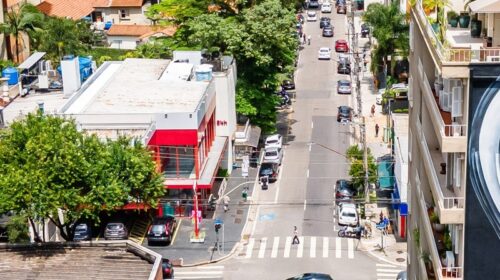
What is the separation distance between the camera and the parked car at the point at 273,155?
320ft

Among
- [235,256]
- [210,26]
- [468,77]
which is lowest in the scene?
[235,256]

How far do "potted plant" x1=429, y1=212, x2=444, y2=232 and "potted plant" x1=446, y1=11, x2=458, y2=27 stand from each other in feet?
24.9

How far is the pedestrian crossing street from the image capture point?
78.0 m

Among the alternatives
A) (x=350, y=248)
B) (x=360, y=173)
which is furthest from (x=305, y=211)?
(x=350, y=248)

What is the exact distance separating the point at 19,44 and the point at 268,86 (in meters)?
34.7

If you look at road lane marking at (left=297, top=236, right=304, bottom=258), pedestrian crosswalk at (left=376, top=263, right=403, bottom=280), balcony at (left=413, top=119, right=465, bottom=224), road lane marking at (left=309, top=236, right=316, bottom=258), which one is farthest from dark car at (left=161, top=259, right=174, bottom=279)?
balcony at (left=413, top=119, right=465, bottom=224)

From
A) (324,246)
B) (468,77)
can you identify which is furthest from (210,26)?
(468,77)

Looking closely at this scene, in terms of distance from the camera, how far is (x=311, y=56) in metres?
142

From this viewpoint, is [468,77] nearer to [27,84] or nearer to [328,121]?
[27,84]

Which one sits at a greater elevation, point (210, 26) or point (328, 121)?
point (210, 26)

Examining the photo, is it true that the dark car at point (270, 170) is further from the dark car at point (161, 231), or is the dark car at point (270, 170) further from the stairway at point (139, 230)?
the dark car at point (161, 231)

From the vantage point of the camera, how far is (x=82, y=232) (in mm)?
78312

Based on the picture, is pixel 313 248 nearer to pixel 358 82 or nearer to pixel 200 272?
pixel 200 272

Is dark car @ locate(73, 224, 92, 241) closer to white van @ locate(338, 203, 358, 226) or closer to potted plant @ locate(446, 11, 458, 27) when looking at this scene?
white van @ locate(338, 203, 358, 226)
